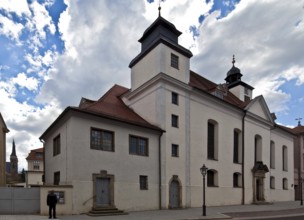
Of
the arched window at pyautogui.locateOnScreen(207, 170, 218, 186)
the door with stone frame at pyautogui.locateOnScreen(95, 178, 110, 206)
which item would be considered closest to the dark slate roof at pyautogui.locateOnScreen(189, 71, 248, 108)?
the arched window at pyautogui.locateOnScreen(207, 170, 218, 186)

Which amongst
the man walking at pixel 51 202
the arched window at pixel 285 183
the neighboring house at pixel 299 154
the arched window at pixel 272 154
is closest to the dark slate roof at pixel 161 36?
the man walking at pixel 51 202

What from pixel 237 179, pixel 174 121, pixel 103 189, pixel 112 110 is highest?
pixel 112 110

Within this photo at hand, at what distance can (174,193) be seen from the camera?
23.8 meters

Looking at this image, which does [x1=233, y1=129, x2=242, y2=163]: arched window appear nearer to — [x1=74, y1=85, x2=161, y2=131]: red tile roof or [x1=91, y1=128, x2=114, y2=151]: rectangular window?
[x1=74, y1=85, x2=161, y2=131]: red tile roof

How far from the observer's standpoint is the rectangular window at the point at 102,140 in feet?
64.6

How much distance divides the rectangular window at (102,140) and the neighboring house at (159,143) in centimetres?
7

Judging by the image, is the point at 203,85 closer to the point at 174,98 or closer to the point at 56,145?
the point at 174,98

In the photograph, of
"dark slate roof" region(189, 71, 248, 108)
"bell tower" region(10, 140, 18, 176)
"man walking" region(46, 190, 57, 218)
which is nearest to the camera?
"man walking" region(46, 190, 57, 218)

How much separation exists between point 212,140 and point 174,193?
766 centimetres

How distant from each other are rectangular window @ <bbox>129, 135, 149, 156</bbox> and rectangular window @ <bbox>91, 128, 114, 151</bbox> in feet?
5.67

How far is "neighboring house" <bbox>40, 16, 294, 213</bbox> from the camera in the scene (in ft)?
63.2

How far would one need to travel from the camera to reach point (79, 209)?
58.7ft

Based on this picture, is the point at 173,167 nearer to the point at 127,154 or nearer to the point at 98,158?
the point at 127,154

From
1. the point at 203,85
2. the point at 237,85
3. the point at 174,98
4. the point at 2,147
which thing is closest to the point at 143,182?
the point at 174,98
